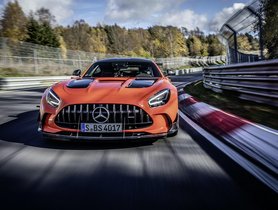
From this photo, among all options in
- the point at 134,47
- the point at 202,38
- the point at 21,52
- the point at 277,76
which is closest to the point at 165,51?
the point at 134,47

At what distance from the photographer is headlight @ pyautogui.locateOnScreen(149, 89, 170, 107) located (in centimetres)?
484

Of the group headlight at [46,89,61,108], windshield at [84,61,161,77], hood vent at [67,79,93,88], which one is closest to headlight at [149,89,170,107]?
hood vent at [67,79,93,88]

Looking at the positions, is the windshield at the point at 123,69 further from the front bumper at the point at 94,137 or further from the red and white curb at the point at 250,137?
the front bumper at the point at 94,137

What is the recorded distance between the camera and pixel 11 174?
3.49m

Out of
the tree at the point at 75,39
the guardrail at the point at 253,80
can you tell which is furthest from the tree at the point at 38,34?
the guardrail at the point at 253,80

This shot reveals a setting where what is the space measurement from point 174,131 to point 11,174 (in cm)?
227

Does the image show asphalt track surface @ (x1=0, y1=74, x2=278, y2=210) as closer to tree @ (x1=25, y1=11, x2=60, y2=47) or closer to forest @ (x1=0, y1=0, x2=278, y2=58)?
forest @ (x1=0, y1=0, x2=278, y2=58)

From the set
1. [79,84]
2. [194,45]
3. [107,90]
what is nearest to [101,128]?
[107,90]

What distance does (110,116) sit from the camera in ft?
14.9

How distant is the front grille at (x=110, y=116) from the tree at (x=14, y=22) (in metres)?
55.8

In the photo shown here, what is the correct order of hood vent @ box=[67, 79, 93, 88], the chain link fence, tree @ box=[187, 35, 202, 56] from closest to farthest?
hood vent @ box=[67, 79, 93, 88]
the chain link fence
tree @ box=[187, 35, 202, 56]

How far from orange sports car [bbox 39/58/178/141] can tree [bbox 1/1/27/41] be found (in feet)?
182

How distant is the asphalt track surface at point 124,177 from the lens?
2.80 metres

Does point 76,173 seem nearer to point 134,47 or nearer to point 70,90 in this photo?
point 70,90
